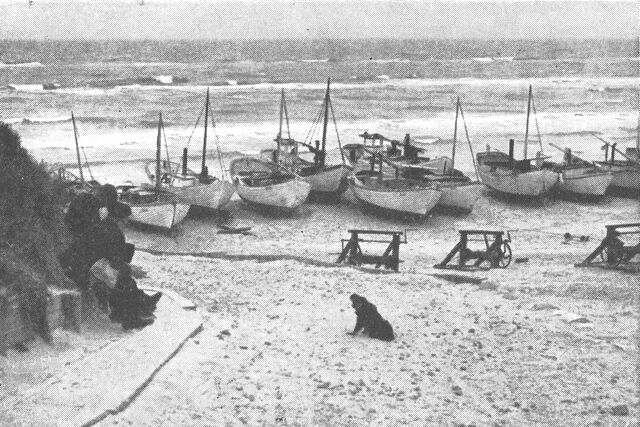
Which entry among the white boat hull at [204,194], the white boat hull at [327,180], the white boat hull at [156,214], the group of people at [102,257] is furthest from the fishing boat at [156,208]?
the group of people at [102,257]

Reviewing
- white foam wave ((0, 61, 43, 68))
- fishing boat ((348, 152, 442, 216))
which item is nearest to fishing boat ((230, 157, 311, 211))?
fishing boat ((348, 152, 442, 216))

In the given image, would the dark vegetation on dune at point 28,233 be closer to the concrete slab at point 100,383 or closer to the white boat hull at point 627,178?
the concrete slab at point 100,383

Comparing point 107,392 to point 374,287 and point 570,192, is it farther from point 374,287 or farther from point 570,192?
point 570,192

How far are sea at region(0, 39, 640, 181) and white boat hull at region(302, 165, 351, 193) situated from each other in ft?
13.7

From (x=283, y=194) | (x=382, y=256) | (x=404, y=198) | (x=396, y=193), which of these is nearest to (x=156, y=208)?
(x=283, y=194)

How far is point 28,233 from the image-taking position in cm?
885

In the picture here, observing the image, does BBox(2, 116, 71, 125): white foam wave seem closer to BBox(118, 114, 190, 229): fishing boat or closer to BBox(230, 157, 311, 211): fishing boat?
BBox(230, 157, 311, 211): fishing boat

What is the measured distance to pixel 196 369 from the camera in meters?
8.23

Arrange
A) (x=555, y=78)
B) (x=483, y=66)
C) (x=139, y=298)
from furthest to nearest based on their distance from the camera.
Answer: (x=483, y=66) → (x=555, y=78) → (x=139, y=298)

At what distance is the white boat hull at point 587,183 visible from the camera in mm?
24969

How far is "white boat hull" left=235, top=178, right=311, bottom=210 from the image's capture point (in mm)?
22828

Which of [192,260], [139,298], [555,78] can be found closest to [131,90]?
[555,78]

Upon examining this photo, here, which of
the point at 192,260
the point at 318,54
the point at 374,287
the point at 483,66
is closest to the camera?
the point at 374,287

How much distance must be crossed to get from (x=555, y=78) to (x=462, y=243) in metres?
75.9
